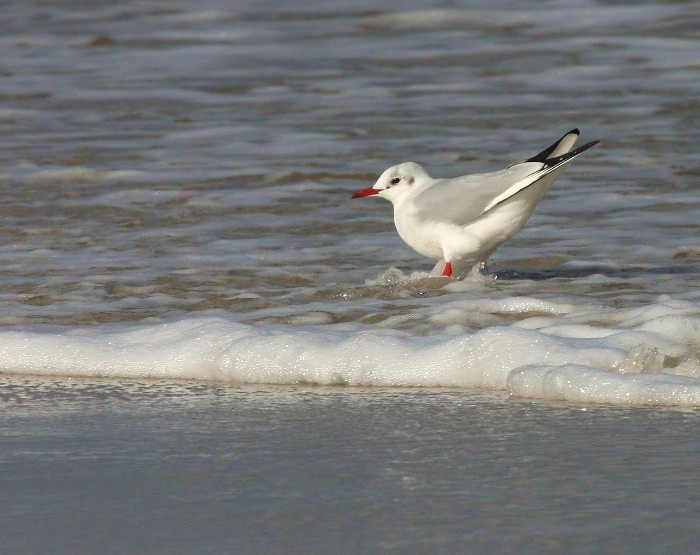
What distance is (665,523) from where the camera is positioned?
9.09 ft

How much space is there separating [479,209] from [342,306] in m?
1.03

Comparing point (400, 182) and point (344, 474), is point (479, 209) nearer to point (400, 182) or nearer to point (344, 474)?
point (400, 182)

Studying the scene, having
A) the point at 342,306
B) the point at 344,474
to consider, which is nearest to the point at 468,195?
the point at 342,306

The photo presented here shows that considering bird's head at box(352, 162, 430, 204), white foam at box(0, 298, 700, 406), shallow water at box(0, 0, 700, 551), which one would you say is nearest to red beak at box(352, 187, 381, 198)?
bird's head at box(352, 162, 430, 204)

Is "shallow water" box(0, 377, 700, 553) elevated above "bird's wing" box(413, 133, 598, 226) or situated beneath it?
situated beneath

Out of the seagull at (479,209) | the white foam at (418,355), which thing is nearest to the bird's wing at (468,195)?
the seagull at (479,209)

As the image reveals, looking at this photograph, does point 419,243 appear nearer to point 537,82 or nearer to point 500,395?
point 500,395

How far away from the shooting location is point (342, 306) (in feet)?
17.7

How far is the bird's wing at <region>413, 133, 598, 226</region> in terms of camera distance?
6.02 m

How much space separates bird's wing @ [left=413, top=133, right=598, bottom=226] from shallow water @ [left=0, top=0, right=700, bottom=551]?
11.1 inches

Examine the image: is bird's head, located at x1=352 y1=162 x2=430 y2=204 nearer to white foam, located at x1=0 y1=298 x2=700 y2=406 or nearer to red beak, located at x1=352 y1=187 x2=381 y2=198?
red beak, located at x1=352 y1=187 x2=381 y2=198

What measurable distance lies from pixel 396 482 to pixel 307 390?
1.12m

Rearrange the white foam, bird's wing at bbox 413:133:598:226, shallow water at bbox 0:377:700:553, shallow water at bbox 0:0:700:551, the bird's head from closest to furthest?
1. shallow water at bbox 0:377:700:553
2. shallow water at bbox 0:0:700:551
3. the white foam
4. bird's wing at bbox 413:133:598:226
5. the bird's head

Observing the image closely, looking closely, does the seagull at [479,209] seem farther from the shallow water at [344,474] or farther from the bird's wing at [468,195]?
the shallow water at [344,474]
